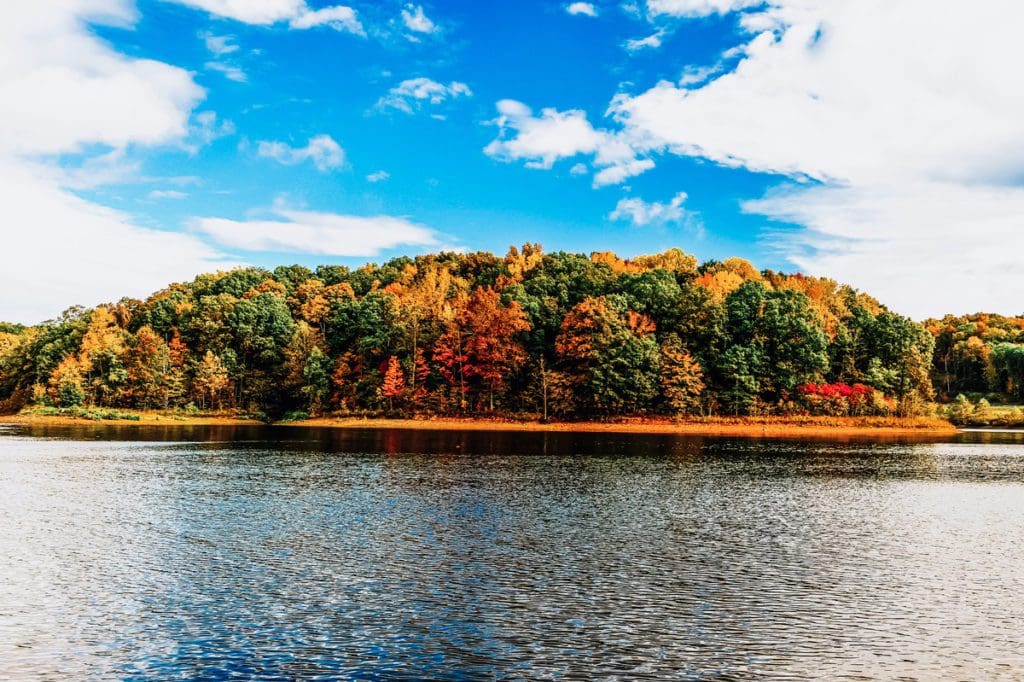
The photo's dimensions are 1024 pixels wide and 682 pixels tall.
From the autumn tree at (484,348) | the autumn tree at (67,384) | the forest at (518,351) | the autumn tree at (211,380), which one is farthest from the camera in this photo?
the autumn tree at (211,380)

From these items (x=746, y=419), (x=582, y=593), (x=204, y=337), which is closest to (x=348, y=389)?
(x=204, y=337)

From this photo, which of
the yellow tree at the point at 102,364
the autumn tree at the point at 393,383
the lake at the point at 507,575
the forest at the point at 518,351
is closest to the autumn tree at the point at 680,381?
the forest at the point at 518,351

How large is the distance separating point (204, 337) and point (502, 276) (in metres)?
57.2

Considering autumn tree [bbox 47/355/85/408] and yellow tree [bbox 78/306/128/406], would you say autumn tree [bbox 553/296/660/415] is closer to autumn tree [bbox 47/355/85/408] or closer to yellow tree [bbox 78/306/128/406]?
yellow tree [bbox 78/306/128/406]

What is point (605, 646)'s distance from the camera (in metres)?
17.0

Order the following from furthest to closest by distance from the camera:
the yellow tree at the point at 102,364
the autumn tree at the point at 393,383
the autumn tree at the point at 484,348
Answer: the yellow tree at the point at 102,364 → the autumn tree at the point at 393,383 → the autumn tree at the point at 484,348

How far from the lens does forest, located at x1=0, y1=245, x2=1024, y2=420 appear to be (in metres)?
103

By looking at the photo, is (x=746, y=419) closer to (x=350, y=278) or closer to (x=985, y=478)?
(x=985, y=478)

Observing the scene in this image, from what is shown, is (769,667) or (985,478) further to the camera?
(985,478)

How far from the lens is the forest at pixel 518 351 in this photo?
103m

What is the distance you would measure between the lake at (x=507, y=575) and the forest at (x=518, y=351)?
181 ft

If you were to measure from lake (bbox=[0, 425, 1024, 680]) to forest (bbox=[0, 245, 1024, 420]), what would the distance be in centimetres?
5507

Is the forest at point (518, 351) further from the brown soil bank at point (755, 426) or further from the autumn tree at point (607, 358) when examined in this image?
the brown soil bank at point (755, 426)

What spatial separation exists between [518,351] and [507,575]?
282 feet
